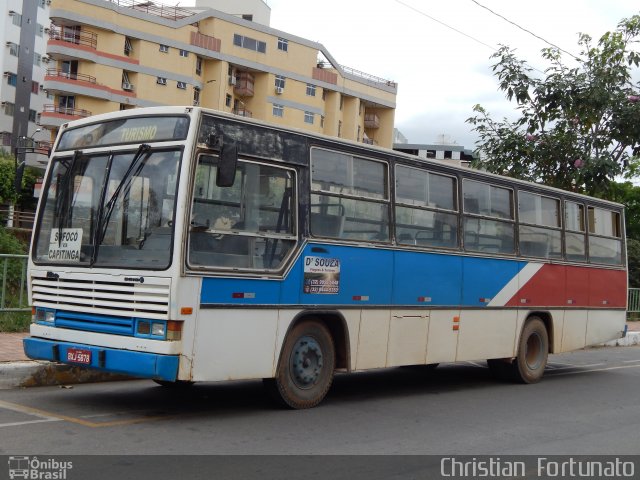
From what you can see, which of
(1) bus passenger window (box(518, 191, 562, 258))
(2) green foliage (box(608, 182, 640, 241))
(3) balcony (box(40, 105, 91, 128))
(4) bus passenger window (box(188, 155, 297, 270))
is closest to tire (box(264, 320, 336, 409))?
(4) bus passenger window (box(188, 155, 297, 270))

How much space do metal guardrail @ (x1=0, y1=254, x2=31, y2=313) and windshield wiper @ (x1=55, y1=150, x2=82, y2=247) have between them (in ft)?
14.0

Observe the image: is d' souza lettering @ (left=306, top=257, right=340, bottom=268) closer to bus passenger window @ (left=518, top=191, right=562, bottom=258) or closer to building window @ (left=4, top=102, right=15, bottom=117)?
bus passenger window @ (left=518, top=191, right=562, bottom=258)

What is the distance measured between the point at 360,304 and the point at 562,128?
12702mm

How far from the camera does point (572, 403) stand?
10805mm

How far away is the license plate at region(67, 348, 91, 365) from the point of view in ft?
26.3

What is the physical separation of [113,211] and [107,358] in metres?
1.48

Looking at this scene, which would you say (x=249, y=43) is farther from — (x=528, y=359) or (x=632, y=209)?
(x=528, y=359)

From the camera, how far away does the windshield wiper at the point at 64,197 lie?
28.3 ft

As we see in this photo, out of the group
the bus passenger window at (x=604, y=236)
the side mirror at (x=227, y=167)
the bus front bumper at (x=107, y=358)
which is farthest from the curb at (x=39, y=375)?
the bus passenger window at (x=604, y=236)

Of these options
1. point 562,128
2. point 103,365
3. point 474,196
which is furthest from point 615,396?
point 562,128

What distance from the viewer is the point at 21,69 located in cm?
6975

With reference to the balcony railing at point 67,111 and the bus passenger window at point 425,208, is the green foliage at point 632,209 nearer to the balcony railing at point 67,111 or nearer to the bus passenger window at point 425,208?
the bus passenger window at point 425,208

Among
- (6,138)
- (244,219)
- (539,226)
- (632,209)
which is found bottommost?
(244,219)

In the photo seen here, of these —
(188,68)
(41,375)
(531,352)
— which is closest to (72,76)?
(188,68)
